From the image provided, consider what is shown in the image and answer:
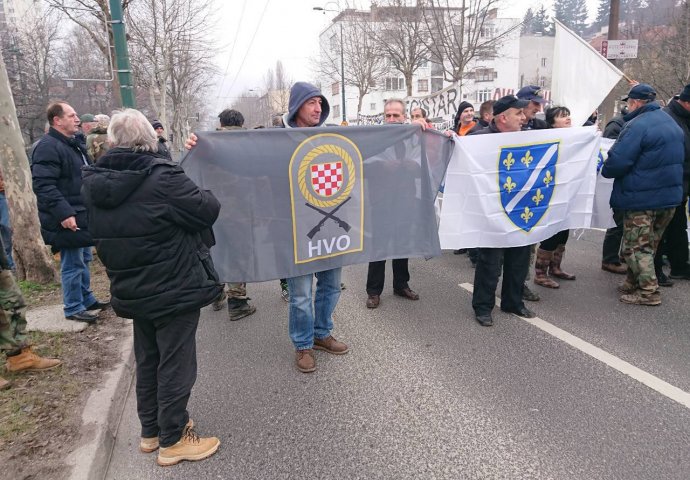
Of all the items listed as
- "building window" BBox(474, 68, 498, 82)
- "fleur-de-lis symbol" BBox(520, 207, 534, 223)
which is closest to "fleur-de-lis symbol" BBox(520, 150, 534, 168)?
"fleur-de-lis symbol" BBox(520, 207, 534, 223)

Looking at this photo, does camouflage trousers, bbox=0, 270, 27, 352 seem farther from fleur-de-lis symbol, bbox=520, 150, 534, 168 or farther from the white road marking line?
fleur-de-lis symbol, bbox=520, 150, 534, 168

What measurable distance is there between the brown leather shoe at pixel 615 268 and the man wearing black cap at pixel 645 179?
38.0 inches

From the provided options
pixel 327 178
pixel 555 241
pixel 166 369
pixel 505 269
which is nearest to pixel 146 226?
pixel 166 369

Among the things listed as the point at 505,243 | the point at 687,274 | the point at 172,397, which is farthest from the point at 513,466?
the point at 687,274

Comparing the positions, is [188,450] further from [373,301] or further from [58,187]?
[58,187]

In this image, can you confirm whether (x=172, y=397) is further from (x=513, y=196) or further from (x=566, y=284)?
(x=566, y=284)

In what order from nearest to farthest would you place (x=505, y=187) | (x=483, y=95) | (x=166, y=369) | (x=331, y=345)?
(x=166, y=369) < (x=331, y=345) < (x=505, y=187) < (x=483, y=95)

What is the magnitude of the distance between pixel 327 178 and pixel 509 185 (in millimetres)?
1894

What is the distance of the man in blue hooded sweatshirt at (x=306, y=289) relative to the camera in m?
3.61

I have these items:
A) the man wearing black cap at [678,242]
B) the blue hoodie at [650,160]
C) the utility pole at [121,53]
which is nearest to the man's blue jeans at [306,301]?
the blue hoodie at [650,160]

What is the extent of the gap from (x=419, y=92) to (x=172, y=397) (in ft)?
206

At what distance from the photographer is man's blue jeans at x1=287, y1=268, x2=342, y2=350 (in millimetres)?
3613

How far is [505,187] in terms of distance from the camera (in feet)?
14.7

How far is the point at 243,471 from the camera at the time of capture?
254 centimetres
